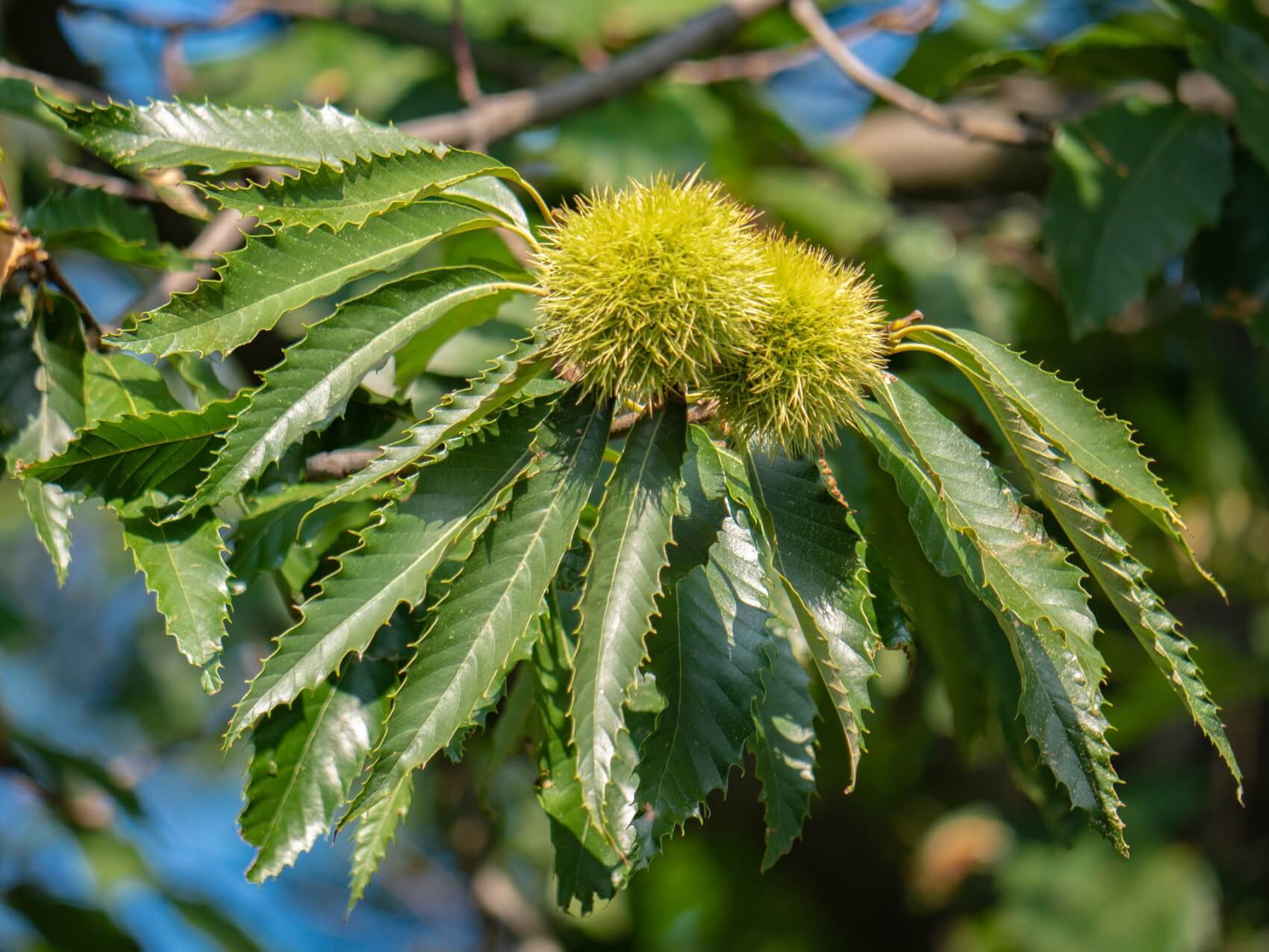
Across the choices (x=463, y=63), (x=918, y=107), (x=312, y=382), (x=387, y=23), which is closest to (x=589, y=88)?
(x=463, y=63)

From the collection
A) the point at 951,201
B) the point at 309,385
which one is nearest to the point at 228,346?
the point at 309,385

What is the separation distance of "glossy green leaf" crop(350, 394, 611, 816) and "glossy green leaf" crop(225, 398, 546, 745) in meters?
0.03

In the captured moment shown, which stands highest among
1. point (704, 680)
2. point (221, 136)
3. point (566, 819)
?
point (221, 136)

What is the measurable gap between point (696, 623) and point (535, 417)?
0.83ft

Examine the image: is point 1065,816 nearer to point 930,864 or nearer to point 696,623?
point 696,623

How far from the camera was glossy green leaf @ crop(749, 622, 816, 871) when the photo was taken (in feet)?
3.71

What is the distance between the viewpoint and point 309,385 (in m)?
0.98

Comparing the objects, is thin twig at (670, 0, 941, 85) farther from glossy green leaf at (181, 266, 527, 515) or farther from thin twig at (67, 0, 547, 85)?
glossy green leaf at (181, 266, 527, 515)

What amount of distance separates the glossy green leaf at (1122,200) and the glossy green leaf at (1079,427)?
0.92 meters

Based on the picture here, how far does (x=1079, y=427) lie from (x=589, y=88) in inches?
58.5

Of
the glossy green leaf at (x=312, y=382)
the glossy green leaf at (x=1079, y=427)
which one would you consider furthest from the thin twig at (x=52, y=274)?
the glossy green leaf at (x=1079, y=427)

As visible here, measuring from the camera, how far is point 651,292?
3.24 feet

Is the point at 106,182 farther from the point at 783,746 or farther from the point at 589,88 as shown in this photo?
the point at 783,746

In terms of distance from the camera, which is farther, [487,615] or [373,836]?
[373,836]
